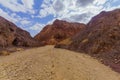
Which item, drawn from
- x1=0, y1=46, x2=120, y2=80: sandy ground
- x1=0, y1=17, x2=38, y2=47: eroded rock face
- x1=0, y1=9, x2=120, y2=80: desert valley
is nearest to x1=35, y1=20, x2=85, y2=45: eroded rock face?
x1=0, y1=9, x2=120, y2=80: desert valley

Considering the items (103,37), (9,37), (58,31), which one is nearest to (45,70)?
(103,37)

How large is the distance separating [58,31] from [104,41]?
2479cm

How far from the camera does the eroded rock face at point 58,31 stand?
45875mm

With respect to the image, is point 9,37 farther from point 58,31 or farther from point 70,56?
point 58,31

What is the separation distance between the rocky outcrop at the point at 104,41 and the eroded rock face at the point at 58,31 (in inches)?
741

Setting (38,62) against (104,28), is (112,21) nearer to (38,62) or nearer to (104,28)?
(104,28)

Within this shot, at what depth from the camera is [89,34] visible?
2545 cm

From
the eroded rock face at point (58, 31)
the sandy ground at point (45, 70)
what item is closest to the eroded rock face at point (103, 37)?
the sandy ground at point (45, 70)

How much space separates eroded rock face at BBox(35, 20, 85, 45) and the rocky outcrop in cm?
1883

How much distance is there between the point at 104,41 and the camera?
72.6ft

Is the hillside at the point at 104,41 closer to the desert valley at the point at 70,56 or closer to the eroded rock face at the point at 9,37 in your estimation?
the desert valley at the point at 70,56

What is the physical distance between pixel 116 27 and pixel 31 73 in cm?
1429

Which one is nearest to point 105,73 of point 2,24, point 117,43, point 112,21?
point 117,43

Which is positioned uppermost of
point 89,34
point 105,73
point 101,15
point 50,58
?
point 101,15
